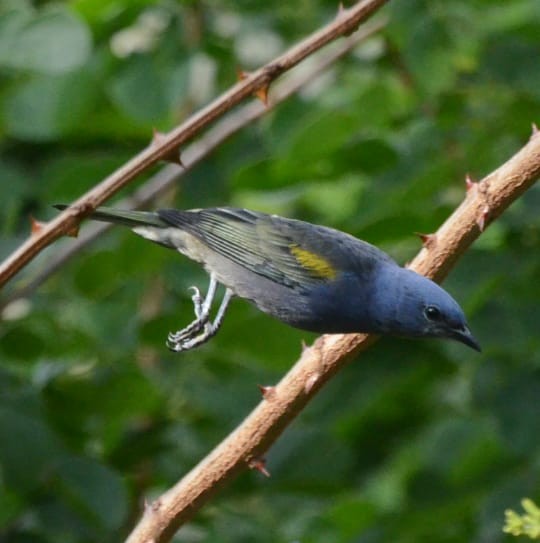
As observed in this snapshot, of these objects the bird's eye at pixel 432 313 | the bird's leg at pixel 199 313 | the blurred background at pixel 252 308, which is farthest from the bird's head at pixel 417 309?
the blurred background at pixel 252 308

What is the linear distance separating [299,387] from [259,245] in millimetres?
623

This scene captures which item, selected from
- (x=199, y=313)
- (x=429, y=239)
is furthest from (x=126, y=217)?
(x=429, y=239)

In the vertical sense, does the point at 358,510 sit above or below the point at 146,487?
below

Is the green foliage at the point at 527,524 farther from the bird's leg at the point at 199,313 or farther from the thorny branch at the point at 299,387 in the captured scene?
the bird's leg at the point at 199,313

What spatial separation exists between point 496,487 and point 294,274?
2.45 metres

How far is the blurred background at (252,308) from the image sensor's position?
17.6 ft

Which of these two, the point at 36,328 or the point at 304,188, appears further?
the point at 304,188

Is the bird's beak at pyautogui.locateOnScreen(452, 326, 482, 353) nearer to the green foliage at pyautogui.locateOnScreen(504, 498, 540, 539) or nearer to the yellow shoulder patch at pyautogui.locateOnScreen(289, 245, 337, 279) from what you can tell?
the yellow shoulder patch at pyautogui.locateOnScreen(289, 245, 337, 279)

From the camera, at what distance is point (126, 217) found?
3449 mm

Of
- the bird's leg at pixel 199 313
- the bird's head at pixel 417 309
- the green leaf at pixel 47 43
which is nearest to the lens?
the bird's leg at pixel 199 313

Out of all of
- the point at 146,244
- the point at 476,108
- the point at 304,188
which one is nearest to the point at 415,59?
the point at 476,108

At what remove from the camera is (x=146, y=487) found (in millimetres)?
6051

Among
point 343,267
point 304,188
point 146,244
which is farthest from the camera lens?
point 304,188

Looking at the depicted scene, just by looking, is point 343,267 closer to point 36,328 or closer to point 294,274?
point 294,274
